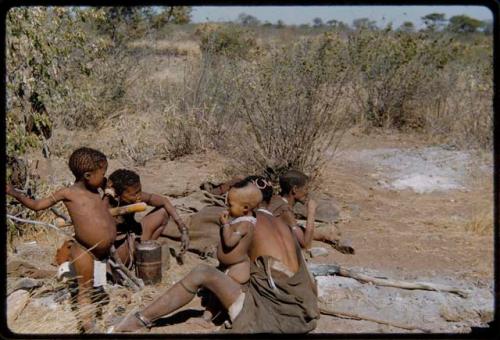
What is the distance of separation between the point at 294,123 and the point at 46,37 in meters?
3.24

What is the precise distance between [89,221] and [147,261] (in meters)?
0.65

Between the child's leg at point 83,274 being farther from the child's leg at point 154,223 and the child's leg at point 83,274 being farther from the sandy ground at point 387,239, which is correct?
the child's leg at point 154,223

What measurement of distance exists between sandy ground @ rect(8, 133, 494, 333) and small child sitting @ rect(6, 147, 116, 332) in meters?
0.21

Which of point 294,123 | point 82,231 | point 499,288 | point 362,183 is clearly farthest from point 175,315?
point 362,183

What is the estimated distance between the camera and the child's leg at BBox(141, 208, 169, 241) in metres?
5.66

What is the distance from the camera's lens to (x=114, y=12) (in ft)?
51.0

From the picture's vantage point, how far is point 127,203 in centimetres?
536

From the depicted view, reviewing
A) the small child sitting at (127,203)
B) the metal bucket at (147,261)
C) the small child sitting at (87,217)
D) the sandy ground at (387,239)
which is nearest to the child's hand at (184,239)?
the small child sitting at (127,203)

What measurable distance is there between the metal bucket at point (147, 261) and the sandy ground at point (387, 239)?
96 millimetres

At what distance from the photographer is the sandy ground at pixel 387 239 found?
4691 mm

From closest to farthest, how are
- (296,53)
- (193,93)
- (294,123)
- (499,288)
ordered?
(499,288) < (294,123) < (296,53) < (193,93)

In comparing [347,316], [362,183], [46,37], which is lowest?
[362,183]

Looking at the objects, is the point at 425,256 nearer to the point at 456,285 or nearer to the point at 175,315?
the point at 456,285

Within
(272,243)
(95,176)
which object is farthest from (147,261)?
(272,243)
